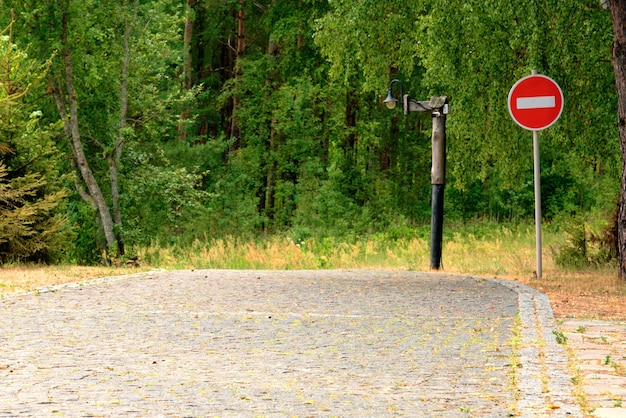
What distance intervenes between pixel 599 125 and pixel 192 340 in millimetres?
11005

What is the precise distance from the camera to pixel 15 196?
16.2 m

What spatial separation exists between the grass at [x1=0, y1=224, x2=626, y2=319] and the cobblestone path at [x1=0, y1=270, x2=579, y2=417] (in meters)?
0.80

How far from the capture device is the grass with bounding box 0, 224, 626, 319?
13.1 metres

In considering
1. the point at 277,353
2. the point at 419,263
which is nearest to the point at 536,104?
the point at 419,263

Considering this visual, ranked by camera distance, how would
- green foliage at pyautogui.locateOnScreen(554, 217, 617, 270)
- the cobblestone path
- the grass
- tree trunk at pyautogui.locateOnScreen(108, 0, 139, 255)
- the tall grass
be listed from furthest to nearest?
tree trunk at pyautogui.locateOnScreen(108, 0, 139, 255) → the tall grass → green foliage at pyautogui.locateOnScreen(554, 217, 617, 270) → the grass → the cobblestone path

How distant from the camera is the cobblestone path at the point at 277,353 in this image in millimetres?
6230

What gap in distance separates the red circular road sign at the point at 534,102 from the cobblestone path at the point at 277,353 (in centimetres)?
274

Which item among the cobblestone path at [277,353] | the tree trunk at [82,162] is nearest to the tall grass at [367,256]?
the tree trunk at [82,162]

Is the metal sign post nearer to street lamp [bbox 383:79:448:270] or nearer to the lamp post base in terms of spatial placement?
street lamp [bbox 383:79:448:270]

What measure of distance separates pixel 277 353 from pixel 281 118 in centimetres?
3057

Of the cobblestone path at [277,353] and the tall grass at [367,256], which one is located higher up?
the cobblestone path at [277,353]

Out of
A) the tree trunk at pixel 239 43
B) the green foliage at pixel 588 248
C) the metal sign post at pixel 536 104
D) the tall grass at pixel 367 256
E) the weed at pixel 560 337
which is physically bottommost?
the tall grass at pixel 367 256

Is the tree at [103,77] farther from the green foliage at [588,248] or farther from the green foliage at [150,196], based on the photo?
the green foliage at [588,248]

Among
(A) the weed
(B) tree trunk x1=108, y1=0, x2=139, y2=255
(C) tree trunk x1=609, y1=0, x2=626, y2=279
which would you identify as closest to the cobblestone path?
(A) the weed
